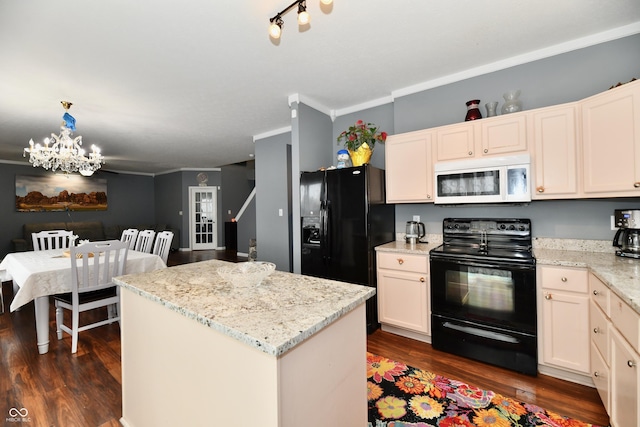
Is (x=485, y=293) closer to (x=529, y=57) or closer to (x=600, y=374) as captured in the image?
(x=600, y=374)

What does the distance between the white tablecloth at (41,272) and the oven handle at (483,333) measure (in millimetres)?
3117

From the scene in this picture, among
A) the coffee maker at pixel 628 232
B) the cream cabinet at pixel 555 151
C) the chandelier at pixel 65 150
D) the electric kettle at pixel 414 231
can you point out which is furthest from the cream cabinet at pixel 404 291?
the chandelier at pixel 65 150

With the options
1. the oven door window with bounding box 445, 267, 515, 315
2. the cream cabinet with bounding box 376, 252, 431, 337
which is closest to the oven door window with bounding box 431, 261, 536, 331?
the oven door window with bounding box 445, 267, 515, 315

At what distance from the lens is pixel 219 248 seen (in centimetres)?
880

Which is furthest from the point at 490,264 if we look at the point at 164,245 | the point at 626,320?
the point at 164,245

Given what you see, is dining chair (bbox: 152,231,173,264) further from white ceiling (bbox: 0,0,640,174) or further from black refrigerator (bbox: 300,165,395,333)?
black refrigerator (bbox: 300,165,395,333)

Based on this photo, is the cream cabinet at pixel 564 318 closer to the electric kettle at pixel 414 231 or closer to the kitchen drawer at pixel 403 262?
the kitchen drawer at pixel 403 262

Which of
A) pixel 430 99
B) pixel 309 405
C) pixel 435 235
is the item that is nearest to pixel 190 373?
pixel 309 405

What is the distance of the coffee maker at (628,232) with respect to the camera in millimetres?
1808

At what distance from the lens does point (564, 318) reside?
1.88 metres

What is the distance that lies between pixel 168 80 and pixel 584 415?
415 cm

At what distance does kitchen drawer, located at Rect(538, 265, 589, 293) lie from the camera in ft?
Answer: 5.91

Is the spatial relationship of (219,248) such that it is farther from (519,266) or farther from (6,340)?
(519,266)

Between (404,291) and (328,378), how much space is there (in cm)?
174
